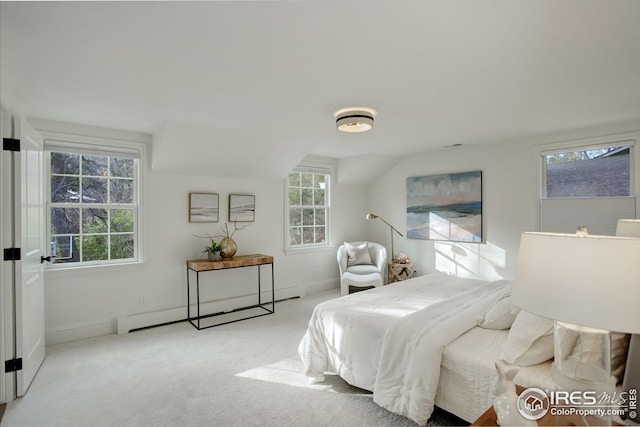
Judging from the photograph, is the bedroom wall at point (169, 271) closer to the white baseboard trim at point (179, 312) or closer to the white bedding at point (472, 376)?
the white baseboard trim at point (179, 312)

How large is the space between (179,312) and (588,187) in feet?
16.8

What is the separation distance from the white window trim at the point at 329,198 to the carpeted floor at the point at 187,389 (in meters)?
1.90

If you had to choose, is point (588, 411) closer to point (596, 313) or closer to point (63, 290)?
point (596, 313)

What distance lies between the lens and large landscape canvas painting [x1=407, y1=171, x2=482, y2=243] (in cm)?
476

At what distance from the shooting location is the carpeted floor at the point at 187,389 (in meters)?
2.16

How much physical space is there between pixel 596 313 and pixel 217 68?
226 centimetres

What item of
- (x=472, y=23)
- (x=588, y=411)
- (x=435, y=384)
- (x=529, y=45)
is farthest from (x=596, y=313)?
(x=529, y=45)

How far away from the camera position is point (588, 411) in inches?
42.5

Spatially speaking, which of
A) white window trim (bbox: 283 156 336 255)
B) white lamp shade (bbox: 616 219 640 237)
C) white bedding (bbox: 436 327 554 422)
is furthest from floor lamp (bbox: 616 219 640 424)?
white window trim (bbox: 283 156 336 255)

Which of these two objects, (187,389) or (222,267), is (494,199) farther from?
(187,389)

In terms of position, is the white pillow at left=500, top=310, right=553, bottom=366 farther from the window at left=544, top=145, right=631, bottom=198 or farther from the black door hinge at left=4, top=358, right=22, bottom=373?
the black door hinge at left=4, top=358, right=22, bottom=373

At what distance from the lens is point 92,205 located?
3691 mm

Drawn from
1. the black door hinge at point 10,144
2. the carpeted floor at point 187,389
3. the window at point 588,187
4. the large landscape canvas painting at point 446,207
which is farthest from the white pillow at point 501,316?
the black door hinge at point 10,144

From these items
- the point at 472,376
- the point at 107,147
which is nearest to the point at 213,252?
the point at 107,147
